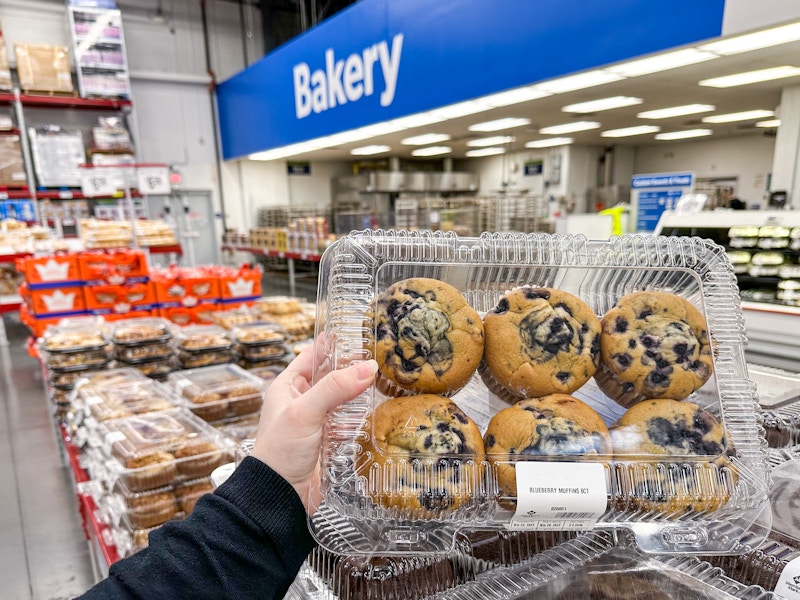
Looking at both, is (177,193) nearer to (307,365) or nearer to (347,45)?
(347,45)

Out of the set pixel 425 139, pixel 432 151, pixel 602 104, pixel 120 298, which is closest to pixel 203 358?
pixel 120 298

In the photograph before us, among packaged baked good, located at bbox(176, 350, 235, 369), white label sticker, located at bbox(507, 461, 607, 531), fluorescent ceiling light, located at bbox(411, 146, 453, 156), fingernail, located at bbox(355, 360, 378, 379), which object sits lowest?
packaged baked good, located at bbox(176, 350, 235, 369)

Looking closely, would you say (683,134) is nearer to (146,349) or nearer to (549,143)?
(549,143)

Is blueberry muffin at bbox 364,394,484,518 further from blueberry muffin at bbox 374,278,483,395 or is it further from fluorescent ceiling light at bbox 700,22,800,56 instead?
A: fluorescent ceiling light at bbox 700,22,800,56

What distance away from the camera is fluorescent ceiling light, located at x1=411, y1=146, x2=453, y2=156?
8.70 m

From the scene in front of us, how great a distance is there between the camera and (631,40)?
10.7 ft

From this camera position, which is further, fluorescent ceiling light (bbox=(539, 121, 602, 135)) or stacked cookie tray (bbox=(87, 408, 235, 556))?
fluorescent ceiling light (bbox=(539, 121, 602, 135))

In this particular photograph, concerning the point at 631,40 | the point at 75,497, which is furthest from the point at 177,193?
the point at 631,40

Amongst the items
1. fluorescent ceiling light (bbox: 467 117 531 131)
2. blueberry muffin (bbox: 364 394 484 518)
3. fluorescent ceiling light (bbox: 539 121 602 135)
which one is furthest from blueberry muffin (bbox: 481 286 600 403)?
fluorescent ceiling light (bbox: 539 121 602 135)

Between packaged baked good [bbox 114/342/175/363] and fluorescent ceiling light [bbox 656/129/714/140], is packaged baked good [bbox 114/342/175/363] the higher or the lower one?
the lower one

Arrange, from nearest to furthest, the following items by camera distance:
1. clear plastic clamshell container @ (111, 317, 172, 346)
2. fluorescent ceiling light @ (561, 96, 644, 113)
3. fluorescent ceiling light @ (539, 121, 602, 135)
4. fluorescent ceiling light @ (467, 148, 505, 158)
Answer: clear plastic clamshell container @ (111, 317, 172, 346) → fluorescent ceiling light @ (561, 96, 644, 113) → fluorescent ceiling light @ (539, 121, 602, 135) → fluorescent ceiling light @ (467, 148, 505, 158)

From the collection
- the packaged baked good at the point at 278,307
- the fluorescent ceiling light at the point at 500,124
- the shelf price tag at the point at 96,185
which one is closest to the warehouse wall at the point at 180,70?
the shelf price tag at the point at 96,185

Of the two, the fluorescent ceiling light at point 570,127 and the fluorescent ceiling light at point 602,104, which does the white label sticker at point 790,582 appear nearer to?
the fluorescent ceiling light at point 602,104

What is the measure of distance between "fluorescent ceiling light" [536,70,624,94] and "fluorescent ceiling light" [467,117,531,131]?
4.90 feet
